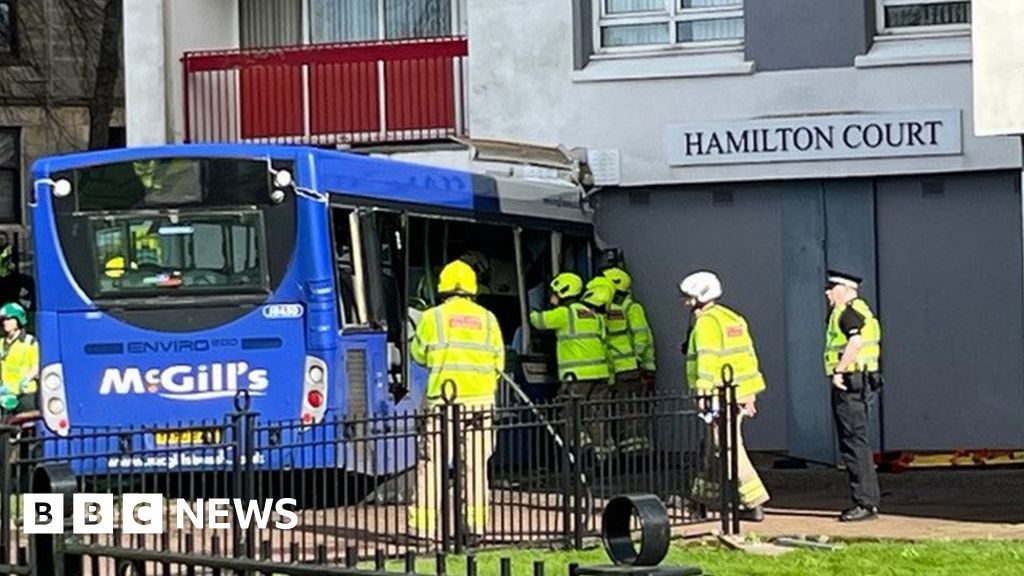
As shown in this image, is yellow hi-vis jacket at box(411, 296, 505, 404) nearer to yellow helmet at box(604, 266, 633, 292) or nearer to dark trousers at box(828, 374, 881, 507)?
dark trousers at box(828, 374, 881, 507)

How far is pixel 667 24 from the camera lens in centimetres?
2375

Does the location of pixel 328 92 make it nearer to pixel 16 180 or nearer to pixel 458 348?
pixel 458 348

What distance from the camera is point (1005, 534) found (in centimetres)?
1572

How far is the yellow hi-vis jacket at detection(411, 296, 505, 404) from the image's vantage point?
15.6m

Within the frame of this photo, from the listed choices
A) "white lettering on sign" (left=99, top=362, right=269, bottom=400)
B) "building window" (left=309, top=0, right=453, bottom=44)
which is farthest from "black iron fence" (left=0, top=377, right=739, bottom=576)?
"building window" (left=309, top=0, right=453, bottom=44)

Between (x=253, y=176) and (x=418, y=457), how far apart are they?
4.01 metres

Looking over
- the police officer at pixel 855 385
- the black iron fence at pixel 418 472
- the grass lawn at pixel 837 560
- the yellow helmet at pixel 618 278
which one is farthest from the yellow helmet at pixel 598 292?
the grass lawn at pixel 837 560

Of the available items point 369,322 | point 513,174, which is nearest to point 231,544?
point 369,322

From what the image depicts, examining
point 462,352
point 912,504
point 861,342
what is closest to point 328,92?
point 912,504

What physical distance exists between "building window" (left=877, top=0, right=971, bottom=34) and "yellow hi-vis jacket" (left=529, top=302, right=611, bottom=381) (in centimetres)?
440

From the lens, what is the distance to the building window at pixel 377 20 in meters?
26.3

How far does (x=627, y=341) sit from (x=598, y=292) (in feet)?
2.45

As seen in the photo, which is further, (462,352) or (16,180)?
(16,180)

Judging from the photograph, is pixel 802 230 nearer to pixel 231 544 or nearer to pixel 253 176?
pixel 253 176
